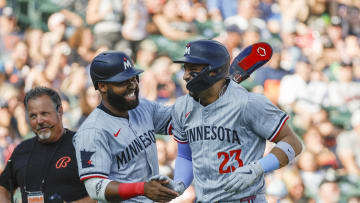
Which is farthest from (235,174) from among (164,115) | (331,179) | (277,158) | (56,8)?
(56,8)

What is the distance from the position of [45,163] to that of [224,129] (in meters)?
1.54

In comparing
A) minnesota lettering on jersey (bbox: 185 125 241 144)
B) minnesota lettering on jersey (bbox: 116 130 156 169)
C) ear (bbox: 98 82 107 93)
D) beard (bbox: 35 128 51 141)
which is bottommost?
minnesota lettering on jersey (bbox: 116 130 156 169)

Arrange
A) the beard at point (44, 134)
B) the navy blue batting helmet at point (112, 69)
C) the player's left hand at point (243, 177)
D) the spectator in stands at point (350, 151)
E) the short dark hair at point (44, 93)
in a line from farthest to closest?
the spectator in stands at point (350, 151), the short dark hair at point (44, 93), the beard at point (44, 134), the navy blue batting helmet at point (112, 69), the player's left hand at point (243, 177)

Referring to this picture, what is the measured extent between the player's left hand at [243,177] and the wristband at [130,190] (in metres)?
0.60

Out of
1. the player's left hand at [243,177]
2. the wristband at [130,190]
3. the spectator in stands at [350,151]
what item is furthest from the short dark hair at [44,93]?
the spectator in stands at [350,151]

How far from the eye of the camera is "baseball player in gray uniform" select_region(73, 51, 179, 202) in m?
4.76

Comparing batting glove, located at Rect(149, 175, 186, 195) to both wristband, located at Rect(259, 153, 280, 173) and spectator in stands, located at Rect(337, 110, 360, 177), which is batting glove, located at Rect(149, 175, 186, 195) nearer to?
wristband, located at Rect(259, 153, 280, 173)

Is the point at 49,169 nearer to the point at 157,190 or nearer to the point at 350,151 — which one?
the point at 157,190

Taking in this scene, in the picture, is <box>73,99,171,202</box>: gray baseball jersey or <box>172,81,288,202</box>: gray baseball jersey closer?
<box>172,81,288,202</box>: gray baseball jersey

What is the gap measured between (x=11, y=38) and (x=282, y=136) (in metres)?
6.96

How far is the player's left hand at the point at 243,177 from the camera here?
14.4 ft

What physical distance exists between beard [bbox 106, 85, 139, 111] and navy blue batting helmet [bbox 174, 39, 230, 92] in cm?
52

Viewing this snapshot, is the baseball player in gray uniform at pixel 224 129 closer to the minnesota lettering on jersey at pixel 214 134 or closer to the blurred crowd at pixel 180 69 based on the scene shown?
the minnesota lettering on jersey at pixel 214 134

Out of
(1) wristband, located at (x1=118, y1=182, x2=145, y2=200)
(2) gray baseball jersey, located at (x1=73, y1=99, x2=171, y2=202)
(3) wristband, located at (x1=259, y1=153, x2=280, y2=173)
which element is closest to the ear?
(2) gray baseball jersey, located at (x1=73, y1=99, x2=171, y2=202)
